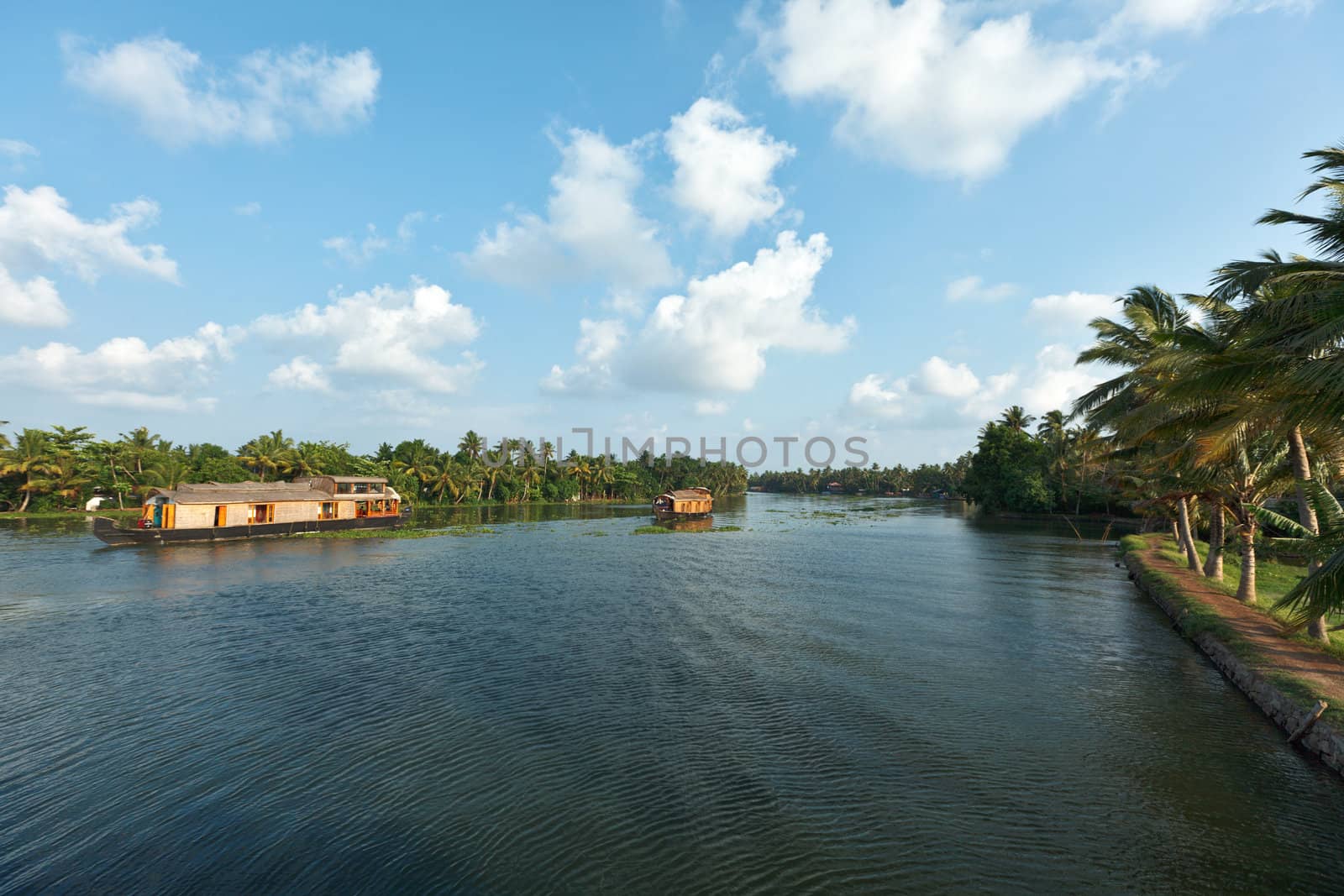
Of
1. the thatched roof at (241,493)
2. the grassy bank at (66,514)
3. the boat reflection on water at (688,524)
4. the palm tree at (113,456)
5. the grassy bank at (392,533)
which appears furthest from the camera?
the palm tree at (113,456)

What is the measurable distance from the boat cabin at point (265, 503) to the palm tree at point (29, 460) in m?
31.3

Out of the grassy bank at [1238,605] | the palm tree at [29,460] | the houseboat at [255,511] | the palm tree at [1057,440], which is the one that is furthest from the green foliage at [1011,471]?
the palm tree at [29,460]

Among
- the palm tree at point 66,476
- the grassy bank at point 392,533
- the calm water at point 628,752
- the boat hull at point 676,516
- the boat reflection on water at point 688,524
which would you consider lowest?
the calm water at point 628,752

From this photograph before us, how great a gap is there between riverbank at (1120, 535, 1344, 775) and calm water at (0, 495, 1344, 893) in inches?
26.6

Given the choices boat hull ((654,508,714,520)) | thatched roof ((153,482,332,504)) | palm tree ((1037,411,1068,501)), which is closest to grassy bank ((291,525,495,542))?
thatched roof ((153,482,332,504))

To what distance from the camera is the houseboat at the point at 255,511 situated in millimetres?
40031

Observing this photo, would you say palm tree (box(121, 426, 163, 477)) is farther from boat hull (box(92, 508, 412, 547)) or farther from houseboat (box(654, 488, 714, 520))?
houseboat (box(654, 488, 714, 520))

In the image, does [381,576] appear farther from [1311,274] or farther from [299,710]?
[1311,274]

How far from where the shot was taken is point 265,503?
147 feet

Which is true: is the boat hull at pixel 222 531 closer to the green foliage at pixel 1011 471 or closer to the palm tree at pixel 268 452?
the palm tree at pixel 268 452

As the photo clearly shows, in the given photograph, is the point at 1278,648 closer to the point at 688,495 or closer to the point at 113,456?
the point at 688,495

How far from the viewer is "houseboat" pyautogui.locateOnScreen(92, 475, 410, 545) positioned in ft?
131

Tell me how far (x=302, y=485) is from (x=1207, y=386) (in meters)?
59.2

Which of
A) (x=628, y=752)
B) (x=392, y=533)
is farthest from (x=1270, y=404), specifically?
(x=392, y=533)
